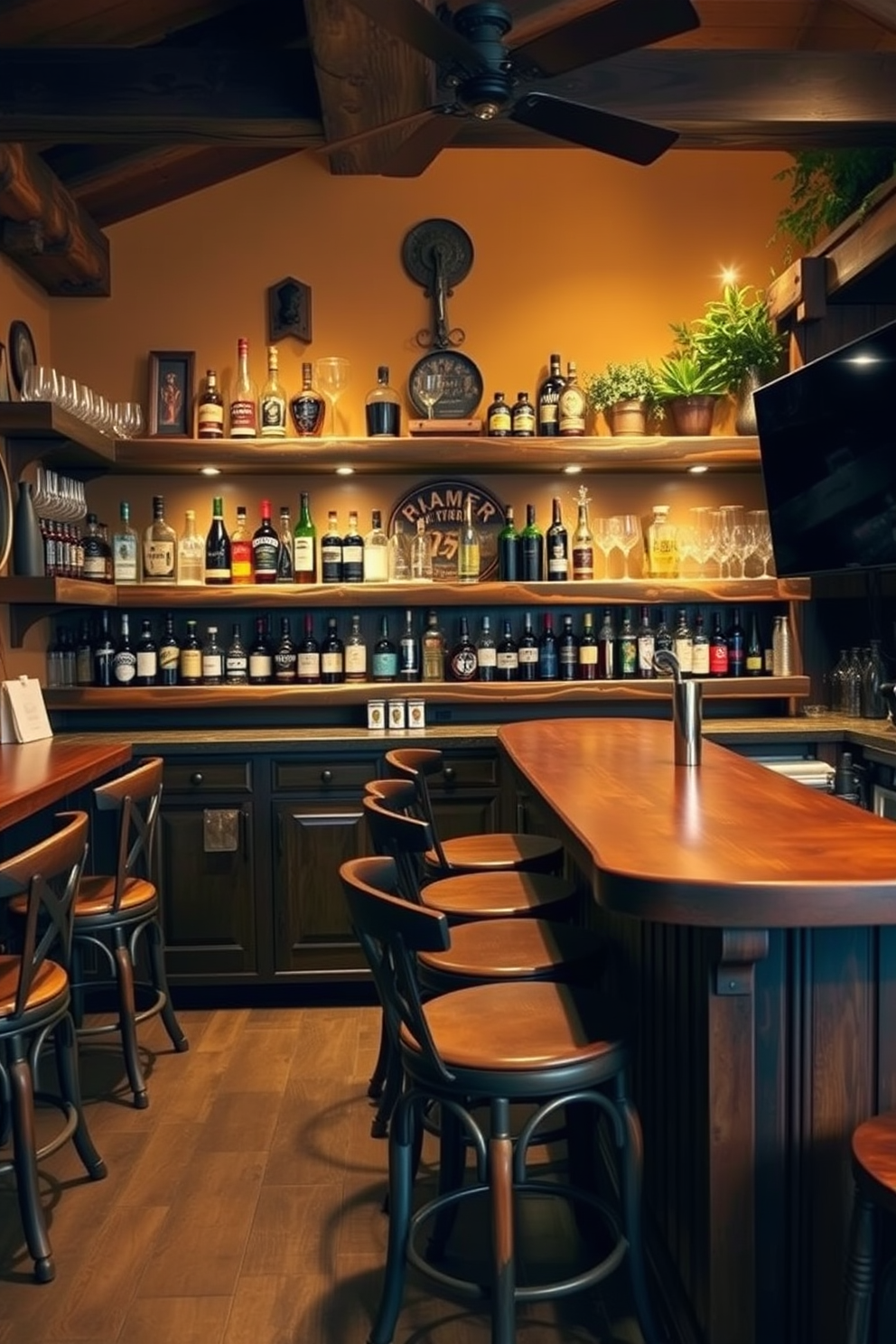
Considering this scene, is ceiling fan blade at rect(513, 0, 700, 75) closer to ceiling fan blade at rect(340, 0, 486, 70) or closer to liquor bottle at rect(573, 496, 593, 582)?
ceiling fan blade at rect(340, 0, 486, 70)

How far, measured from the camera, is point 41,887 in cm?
207

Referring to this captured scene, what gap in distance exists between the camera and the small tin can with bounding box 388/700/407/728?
4.09 meters

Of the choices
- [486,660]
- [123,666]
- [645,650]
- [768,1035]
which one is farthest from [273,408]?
[768,1035]

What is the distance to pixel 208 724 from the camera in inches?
169

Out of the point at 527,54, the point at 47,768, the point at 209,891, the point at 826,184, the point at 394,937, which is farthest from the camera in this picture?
the point at 826,184

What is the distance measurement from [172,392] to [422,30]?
8.19 ft

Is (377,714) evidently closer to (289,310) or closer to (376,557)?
(376,557)

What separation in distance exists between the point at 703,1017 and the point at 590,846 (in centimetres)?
30

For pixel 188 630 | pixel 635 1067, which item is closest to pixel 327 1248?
pixel 635 1067

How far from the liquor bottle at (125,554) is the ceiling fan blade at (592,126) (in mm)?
2372

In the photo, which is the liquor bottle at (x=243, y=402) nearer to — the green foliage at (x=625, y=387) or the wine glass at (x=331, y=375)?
the wine glass at (x=331, y=375)

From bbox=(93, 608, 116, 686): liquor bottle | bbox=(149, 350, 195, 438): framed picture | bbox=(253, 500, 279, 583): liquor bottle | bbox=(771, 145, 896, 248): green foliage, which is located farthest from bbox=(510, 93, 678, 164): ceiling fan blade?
bbox=(93, 608, 116, 686): liquor bottle

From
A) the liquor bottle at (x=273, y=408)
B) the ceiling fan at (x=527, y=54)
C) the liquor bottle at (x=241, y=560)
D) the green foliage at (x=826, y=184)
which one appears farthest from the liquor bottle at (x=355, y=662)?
the green foliage at (x=826, y=184)

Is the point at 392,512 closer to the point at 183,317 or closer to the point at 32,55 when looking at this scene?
the point at 183,317
